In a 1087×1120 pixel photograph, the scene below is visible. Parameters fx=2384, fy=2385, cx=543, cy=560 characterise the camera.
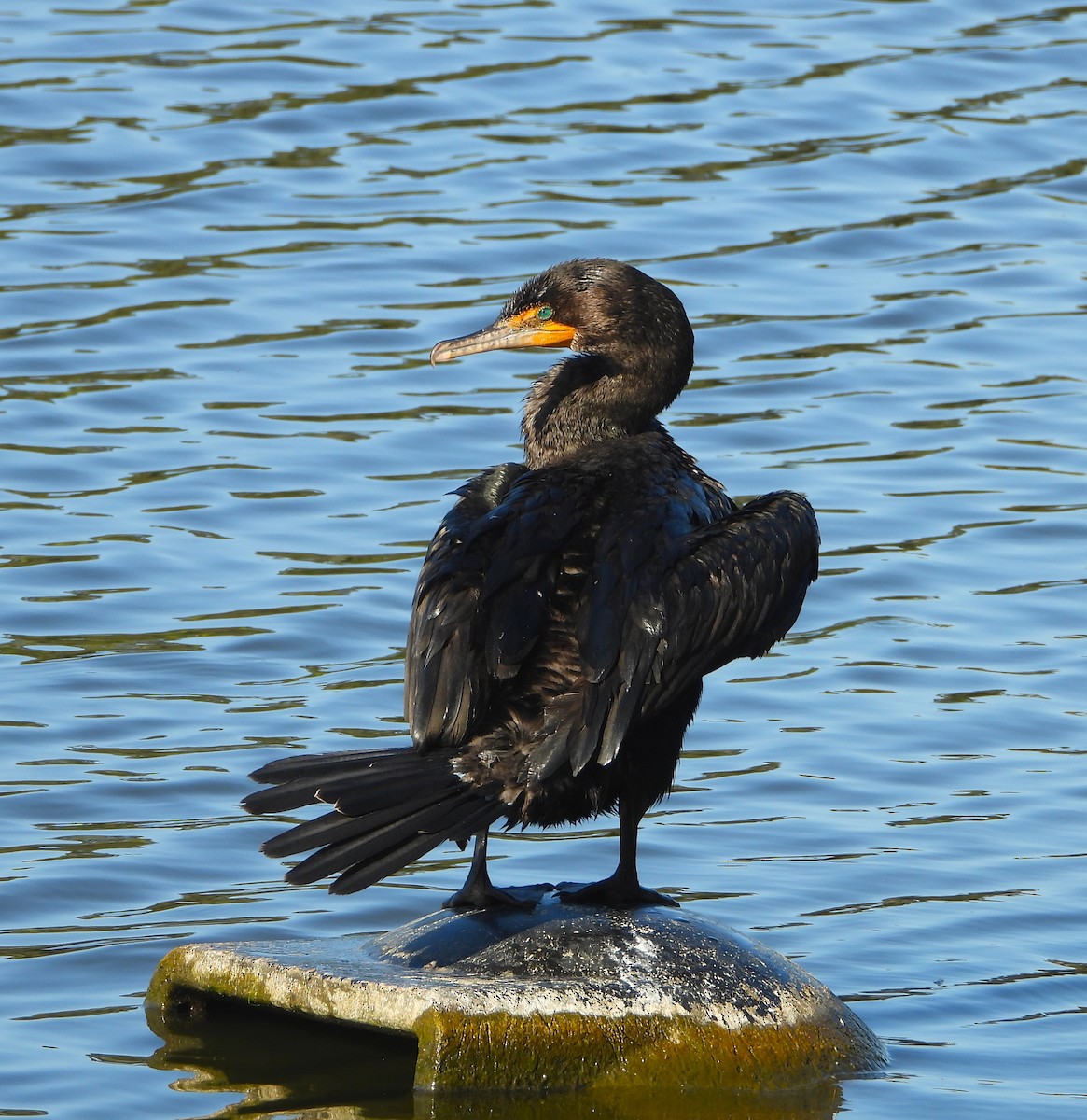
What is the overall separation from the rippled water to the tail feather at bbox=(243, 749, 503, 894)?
73 cm

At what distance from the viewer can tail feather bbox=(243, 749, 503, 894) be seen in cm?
525

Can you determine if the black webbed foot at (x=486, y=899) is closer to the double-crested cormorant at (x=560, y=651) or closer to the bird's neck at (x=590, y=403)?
the double-crested cormorant at (x=560, y=651)

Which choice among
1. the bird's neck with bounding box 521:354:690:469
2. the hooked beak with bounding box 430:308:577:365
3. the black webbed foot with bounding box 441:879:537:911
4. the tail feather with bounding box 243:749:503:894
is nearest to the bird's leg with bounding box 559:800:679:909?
the black webbed foot with bounding box 441:879:537:911

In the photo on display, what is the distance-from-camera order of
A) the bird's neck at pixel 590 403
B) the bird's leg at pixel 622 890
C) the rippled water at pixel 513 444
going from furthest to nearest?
the rippled water at pixel 513 444 → the bird's neck at pixel 590 403 → the bird's leg at pixel 622 890

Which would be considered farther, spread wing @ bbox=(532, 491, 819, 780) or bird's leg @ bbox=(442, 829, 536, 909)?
bird's leg @ bbox=(442, 829, 536, 909)

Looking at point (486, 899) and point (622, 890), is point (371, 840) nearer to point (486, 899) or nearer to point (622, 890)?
point (486, 899)

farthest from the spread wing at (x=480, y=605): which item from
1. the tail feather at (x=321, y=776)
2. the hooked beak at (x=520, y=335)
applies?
the hooked beak at (x=520, y=335)

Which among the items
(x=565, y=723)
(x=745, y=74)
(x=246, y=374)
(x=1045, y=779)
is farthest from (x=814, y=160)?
(x=565, y=723)

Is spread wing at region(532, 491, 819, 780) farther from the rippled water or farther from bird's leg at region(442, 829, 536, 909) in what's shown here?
the rippled water

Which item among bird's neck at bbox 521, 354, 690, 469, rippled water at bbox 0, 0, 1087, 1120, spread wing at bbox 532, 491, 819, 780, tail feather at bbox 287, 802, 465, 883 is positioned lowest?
rippled water at bbox 0, 0, 1087, 1120

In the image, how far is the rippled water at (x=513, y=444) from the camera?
691cm

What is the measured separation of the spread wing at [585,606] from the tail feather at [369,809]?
0.51 ft

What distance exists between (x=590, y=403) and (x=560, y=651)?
3.22 feet

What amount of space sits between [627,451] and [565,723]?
882 millimetres
